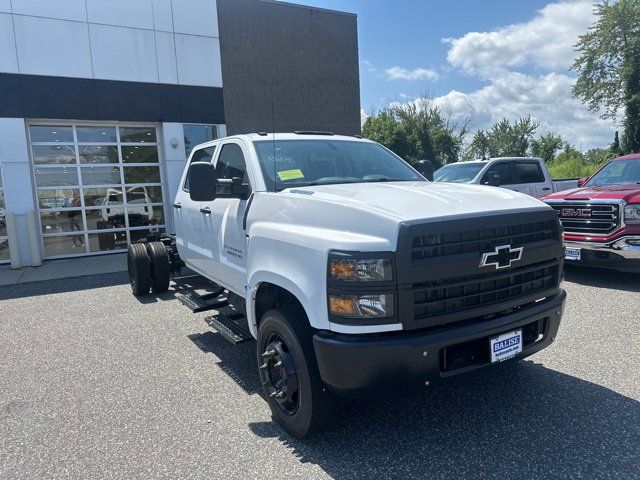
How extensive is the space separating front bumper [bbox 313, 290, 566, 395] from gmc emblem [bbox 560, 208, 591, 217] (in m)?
5.13

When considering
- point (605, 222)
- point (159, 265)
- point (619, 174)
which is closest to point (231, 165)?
point (159, 265)

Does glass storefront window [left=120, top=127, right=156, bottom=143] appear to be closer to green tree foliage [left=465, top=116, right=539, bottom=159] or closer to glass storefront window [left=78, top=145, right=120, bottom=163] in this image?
glass storefront window [left=78, top=145, right=120, bottom=163]

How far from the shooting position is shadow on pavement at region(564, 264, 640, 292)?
678 cm

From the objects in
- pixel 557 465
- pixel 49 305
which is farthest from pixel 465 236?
pixel 49 305

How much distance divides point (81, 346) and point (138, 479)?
296cm

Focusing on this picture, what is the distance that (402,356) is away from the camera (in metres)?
2.59

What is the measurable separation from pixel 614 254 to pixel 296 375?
5.70 m

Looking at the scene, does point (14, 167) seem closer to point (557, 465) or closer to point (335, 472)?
point (335, 472)

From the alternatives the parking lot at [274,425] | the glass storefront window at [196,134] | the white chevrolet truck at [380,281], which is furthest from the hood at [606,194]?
the glass storefront window at [196,134]

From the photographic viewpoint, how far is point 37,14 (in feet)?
36.7

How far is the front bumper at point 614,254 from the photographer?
6.46m

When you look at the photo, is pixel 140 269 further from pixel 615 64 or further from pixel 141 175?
pixel 615 64

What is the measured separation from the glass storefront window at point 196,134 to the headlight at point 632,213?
416 inches

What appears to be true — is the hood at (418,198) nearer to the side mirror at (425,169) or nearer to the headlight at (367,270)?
the headlight at (367,270)
